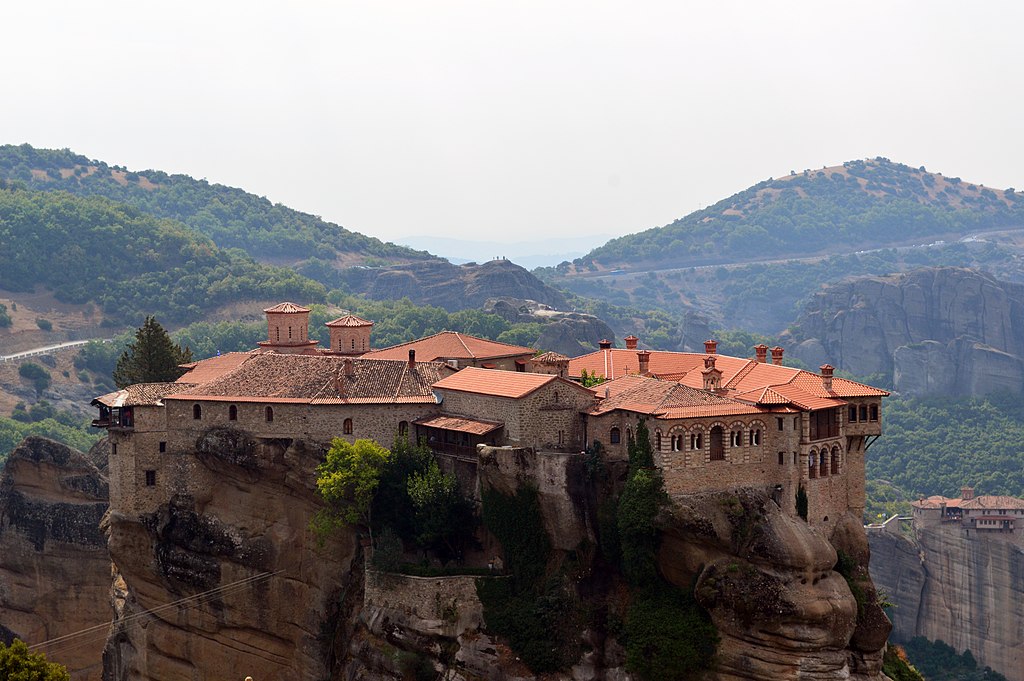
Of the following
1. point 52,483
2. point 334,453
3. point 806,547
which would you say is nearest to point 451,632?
point 334,453

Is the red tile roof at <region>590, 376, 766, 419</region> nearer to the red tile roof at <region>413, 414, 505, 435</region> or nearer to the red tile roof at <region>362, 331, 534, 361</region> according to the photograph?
the red tile roof at <region>413, 414, 505, 435</region>

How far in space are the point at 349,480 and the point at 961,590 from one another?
75887 mm

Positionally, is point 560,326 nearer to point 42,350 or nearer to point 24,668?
point 42,350

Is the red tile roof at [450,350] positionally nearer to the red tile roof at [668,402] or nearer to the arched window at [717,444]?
the red tile roof at [668,402]

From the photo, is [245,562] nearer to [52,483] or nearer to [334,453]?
[334,453]

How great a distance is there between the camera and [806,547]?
5391 cm

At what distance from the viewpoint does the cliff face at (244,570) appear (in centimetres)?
6406

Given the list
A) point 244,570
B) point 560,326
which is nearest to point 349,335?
point 244,570

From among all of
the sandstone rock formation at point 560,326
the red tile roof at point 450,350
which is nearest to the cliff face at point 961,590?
the sandstone rock formation at point 560,326

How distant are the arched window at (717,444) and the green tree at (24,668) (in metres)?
25.1

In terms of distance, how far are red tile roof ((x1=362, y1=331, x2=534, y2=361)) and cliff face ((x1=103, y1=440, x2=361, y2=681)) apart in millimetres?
11469

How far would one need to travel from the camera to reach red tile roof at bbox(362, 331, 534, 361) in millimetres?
74250

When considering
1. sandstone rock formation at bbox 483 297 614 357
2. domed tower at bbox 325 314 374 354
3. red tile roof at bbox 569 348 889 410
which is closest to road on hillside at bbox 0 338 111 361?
sandstone rock formation at bbox 483 297 614 357

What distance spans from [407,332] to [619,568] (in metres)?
111
